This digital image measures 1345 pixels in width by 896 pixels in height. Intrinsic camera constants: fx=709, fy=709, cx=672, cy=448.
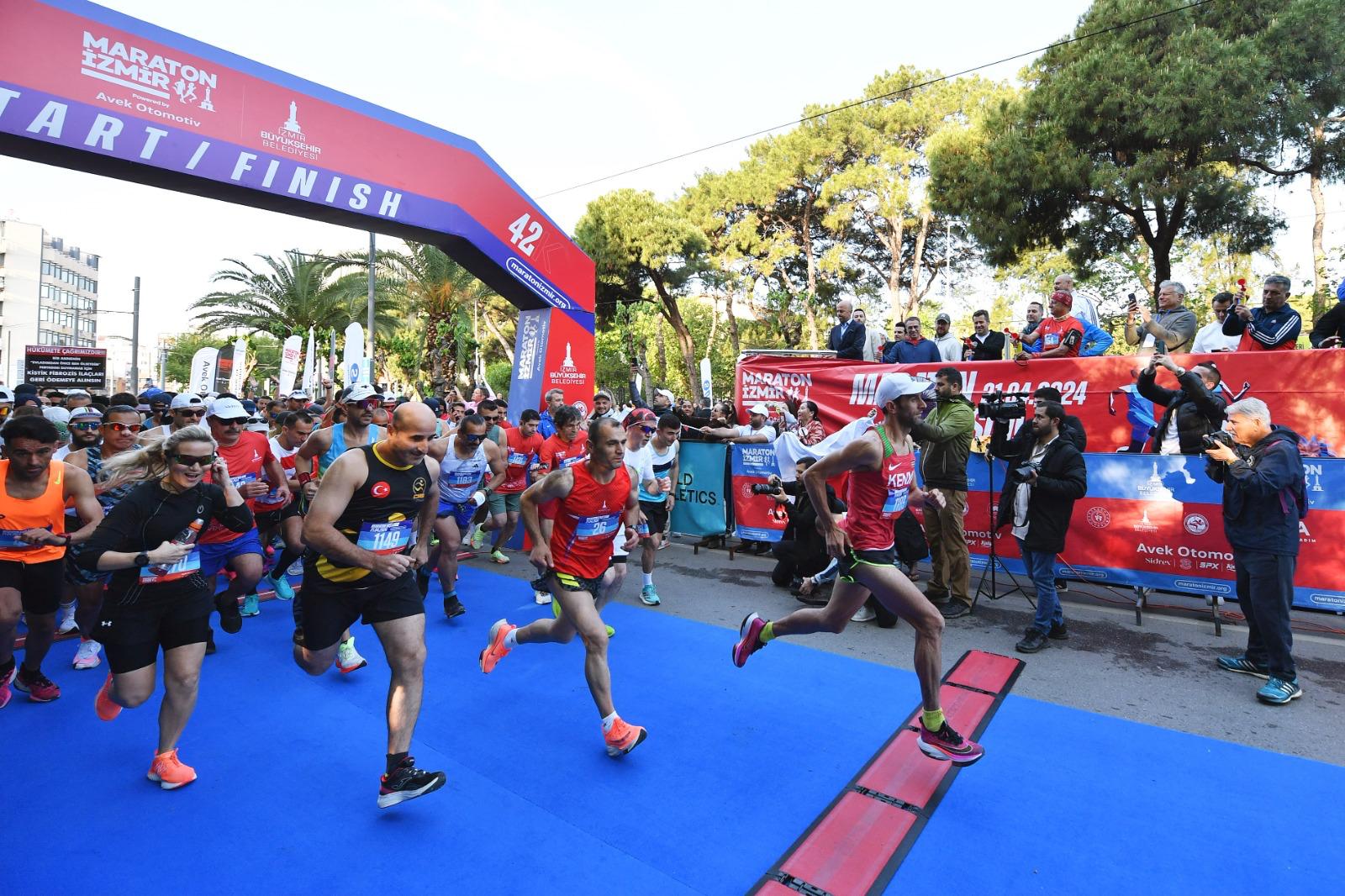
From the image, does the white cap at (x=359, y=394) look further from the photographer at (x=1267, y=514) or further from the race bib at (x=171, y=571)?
the photographer at (x=1267, y=514)

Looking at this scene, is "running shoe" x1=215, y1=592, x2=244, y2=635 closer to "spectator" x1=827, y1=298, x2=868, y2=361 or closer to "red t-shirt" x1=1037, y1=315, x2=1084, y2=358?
"spectator" x1=827, y1=298, x2=868, y2=361

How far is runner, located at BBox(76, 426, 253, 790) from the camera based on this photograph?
11.5ft

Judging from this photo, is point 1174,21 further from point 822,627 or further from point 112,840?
point 112,840

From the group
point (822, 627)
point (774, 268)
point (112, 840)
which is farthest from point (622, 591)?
point (774, 268)

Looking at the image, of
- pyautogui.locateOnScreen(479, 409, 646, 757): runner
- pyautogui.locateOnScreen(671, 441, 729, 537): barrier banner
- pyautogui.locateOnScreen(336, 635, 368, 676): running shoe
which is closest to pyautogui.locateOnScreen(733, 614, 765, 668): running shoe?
pyautogui.locateOnScreen(479, 409, 646, 757): runner

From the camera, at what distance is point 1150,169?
1553 centimetres

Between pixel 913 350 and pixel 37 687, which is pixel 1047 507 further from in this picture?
pixel 37 687

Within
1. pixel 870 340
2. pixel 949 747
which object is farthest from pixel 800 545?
pixel 870 340

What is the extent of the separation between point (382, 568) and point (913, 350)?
805 cm

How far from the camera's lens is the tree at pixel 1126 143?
1495 cm

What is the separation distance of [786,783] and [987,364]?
653 cm

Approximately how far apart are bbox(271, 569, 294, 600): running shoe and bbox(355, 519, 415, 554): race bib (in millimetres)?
4293

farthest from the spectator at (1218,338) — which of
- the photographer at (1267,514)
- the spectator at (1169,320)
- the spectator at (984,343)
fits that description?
the photographer at (1267,514)

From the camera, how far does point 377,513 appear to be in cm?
359
